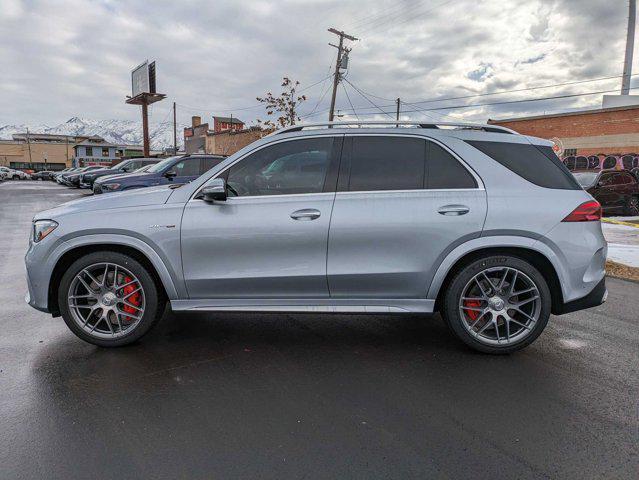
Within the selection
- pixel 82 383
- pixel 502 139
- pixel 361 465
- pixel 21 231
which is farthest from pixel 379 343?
pixel 21 231

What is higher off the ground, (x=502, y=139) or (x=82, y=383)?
(x=502, y=139)

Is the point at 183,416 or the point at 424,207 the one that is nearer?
the point at 183,416

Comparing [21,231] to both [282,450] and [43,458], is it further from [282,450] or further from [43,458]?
[282,450]

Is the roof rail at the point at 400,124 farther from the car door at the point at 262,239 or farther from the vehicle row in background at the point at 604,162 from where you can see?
the vehicle row in background at the point at 604,162

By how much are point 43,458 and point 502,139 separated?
3.99m

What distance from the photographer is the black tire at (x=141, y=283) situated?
3.83 m

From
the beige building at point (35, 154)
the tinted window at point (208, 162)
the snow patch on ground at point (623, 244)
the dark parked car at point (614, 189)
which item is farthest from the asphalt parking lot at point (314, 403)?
the beige building at point (35, 154)

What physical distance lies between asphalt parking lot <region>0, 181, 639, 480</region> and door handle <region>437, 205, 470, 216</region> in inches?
47.9

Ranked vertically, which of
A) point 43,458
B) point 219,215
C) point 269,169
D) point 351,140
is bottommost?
point 43,458

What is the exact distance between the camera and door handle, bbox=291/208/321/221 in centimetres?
370

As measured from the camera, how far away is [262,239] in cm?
372

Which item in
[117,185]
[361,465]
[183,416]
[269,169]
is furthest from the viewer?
[117,185]

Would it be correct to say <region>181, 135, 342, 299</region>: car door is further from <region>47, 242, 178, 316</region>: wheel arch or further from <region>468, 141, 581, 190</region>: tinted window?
<region>468, 141, 581, 190</region>: tinted window

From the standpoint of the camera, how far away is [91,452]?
254 cm
